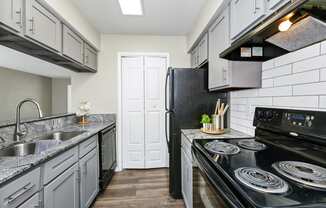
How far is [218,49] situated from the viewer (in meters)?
1.97

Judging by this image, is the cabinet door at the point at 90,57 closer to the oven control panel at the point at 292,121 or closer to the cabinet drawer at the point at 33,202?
the cabinet drawer at the point at 33,202

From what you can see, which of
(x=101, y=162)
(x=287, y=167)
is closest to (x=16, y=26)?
(x=101, y=162)

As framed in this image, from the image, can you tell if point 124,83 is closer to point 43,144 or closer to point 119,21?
point 119,21

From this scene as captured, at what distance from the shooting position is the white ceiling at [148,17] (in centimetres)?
228

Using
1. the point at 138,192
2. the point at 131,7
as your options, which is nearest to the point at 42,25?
the point at 131,7

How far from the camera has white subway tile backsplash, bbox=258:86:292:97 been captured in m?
1.39

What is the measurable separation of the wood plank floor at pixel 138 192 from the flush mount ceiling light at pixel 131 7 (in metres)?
2.41

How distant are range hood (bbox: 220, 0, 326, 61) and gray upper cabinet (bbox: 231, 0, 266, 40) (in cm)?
8

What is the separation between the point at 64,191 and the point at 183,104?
4.93ft

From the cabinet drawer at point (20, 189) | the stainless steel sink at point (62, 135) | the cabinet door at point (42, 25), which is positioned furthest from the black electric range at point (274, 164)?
the cabinet door at point (42, 25)

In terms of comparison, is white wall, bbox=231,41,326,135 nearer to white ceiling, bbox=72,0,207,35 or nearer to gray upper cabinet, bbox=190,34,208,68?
gray upper cabinet, bbox=190,34,208,68

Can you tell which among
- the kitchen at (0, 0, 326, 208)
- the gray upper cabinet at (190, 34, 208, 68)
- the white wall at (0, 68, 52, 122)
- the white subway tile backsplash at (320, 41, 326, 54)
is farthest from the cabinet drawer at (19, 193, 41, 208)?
the gray upper cabinet at (190, 34, 208, 68)

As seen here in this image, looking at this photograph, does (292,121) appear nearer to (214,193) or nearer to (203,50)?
(214,193)

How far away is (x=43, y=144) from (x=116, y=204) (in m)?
1.15
